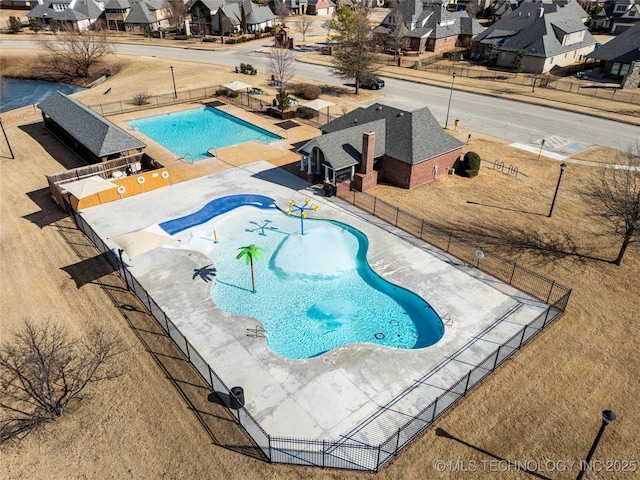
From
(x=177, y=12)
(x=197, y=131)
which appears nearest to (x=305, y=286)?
(x=197, y=131)

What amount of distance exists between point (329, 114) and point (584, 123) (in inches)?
1120

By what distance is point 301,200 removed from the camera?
32.7m

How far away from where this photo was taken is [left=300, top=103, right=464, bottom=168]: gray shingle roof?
3323cm

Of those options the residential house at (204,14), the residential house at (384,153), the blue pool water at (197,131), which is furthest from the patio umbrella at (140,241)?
the residential house at (204,14)

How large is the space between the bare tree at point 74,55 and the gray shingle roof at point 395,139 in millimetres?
53718

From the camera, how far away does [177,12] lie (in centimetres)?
9575

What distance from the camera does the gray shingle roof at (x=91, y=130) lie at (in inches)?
1346

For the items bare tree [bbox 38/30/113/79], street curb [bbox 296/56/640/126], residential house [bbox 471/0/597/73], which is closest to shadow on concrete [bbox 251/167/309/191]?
street curb [bbox 296/56/640/126]

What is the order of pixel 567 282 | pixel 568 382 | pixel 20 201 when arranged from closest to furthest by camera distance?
pixel 568 382
pixel 567 282
pixel 20 201

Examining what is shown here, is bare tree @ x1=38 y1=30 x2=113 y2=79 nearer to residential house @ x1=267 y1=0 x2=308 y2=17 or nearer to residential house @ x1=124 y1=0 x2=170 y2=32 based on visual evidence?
residential house @ x1=124 y1=0 x2=170 y2=32

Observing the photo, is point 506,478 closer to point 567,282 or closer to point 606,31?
point 567,282

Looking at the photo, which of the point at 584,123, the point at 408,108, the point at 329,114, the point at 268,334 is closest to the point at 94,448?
the point at 268,334

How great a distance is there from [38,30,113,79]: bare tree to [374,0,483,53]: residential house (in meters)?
49.2

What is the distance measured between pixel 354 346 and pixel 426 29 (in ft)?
254
